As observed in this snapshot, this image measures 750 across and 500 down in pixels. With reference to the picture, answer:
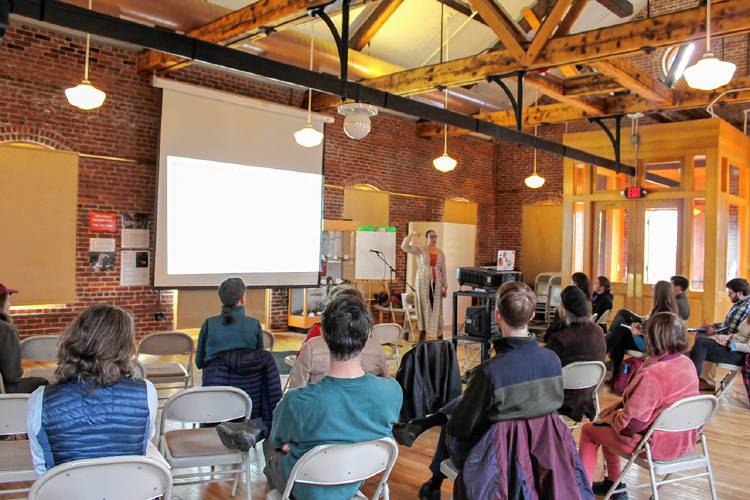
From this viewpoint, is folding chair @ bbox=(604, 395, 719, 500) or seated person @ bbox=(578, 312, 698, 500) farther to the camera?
seated person @ bbox=(578, 312, 698, 500)

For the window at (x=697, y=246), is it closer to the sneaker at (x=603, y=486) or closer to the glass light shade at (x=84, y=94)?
the sneaker at (x=603, y=486)

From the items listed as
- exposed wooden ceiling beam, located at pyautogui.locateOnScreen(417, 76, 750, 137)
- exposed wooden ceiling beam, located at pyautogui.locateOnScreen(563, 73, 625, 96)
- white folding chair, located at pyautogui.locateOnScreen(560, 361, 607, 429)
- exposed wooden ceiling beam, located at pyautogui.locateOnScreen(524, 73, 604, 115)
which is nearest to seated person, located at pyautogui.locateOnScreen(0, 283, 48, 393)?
white folding chair, located at pyautogui.locateOnScreen(560, 361, 607, 429)

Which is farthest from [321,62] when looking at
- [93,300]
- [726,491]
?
[726,491]

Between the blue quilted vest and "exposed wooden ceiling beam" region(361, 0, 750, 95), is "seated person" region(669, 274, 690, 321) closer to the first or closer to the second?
"exposed wooden ceiling beam" region(361, 0, 750, 95)

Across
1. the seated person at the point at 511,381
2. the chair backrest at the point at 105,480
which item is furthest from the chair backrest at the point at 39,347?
the seated person at the point at 511,381

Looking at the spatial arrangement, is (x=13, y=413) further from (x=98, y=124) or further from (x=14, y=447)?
(x=98, y=124)

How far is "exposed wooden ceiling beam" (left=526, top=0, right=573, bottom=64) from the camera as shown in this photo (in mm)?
6207

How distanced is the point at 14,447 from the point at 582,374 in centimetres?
327

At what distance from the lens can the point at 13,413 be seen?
9.56 ft

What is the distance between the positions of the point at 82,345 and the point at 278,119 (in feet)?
24.9

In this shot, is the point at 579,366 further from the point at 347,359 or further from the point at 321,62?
the point at 321,62

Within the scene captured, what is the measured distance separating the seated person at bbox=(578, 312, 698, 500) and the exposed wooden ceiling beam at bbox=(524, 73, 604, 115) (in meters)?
5.38

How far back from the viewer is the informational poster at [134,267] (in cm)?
812

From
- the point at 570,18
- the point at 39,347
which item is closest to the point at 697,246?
the point at 570,18
